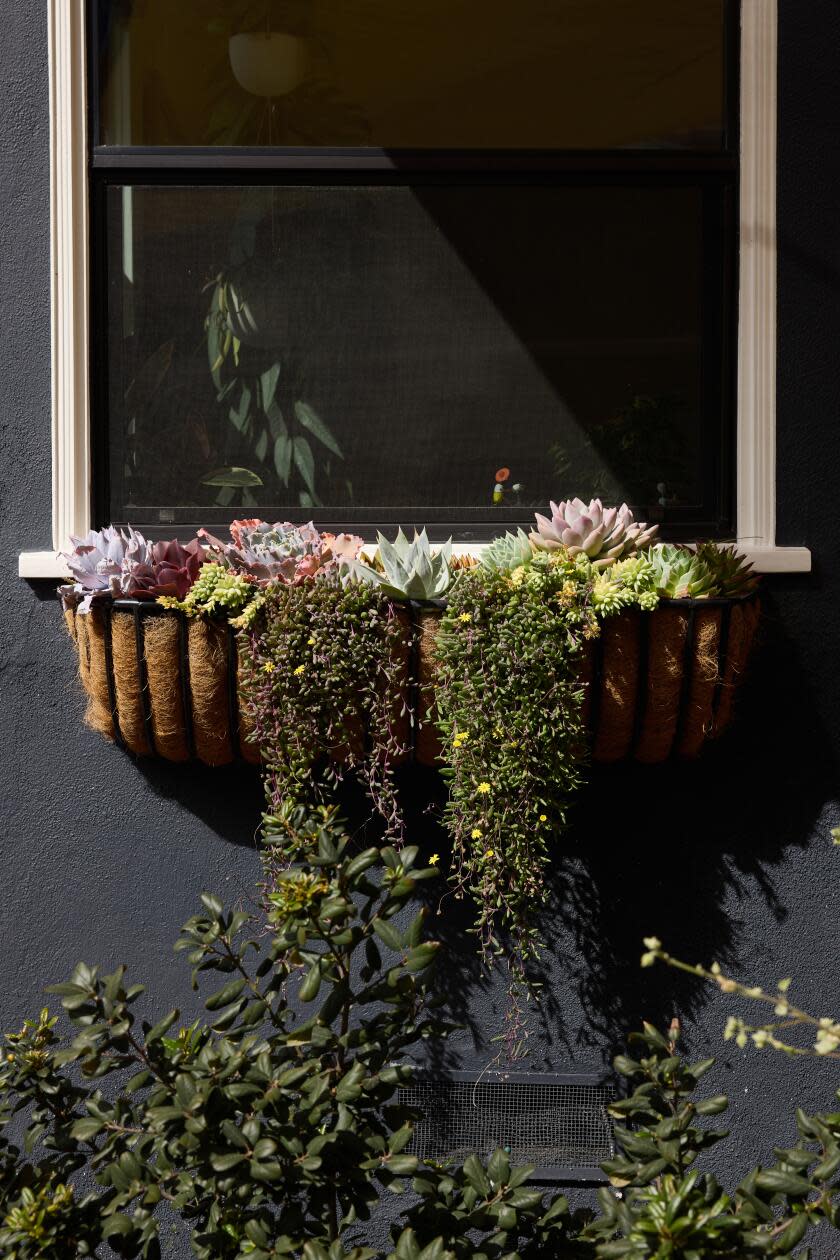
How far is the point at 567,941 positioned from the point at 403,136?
5.89 feet

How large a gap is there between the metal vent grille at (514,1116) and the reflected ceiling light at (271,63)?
2173 mm

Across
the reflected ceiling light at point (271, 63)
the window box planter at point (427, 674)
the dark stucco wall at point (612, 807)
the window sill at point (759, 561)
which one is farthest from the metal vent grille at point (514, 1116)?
the reflected ceiling light at point (271, 63)

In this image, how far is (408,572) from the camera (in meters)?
2.12

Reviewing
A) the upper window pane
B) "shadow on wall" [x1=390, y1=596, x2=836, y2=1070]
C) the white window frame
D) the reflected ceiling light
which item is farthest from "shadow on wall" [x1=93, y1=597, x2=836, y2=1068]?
the reflected ceiling light

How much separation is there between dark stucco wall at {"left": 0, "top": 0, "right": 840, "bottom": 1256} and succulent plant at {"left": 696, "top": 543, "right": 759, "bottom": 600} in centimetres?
18

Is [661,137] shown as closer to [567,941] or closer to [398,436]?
[398,436]

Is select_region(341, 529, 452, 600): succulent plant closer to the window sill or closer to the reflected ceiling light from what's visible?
the window sill

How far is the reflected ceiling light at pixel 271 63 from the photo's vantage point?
243 centimetres

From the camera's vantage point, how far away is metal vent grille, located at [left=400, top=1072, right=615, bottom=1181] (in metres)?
2.28

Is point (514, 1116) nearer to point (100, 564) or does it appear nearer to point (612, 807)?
point (612, 807)

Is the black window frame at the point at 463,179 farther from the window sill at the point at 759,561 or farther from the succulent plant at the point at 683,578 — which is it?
the succulent plant at the point at 683,578

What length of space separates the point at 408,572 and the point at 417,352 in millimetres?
600

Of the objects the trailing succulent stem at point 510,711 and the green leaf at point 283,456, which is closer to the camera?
the trailing succulent stem at point 510,711

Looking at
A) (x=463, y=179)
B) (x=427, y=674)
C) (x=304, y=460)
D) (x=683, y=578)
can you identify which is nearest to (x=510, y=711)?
(x=427, y=674)
